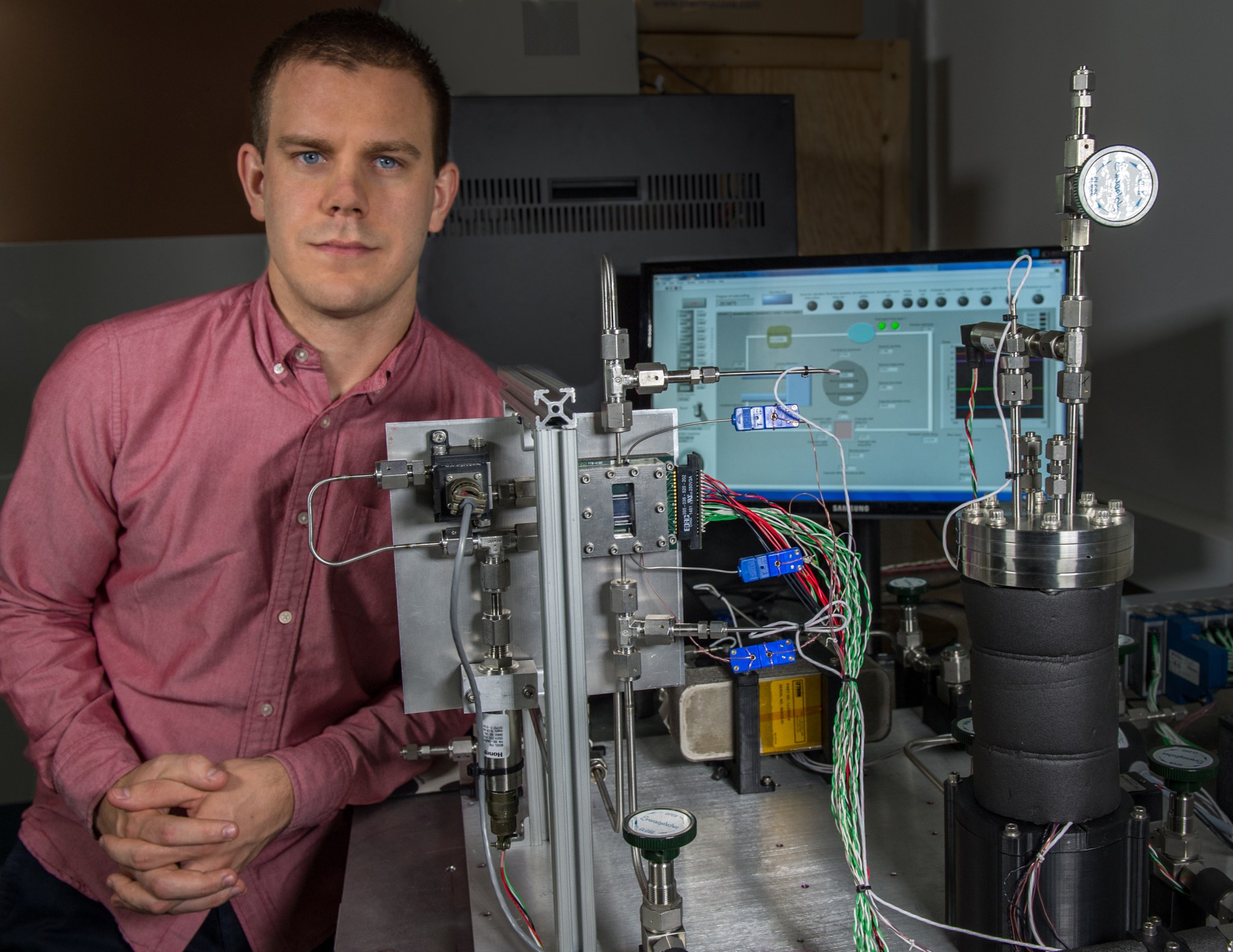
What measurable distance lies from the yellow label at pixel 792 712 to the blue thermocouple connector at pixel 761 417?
1.15ft

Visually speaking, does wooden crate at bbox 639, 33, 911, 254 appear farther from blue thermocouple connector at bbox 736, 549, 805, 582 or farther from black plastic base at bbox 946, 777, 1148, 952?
black plastic base at bbox 946, 777, 1148, 952

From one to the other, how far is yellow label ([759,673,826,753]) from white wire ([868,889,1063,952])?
0.23 metres

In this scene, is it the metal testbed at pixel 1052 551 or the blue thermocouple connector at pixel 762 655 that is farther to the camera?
the blue thermocouple connector at pixel 762 655

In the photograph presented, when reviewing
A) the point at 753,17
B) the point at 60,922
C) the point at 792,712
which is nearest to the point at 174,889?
the point at 60,922

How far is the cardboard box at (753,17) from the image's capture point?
1.99 m

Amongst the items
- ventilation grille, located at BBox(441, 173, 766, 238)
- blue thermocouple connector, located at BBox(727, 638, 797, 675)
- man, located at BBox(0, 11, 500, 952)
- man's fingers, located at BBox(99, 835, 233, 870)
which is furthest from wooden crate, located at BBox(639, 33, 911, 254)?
man's fingers, located at BBox(99, 835, 233, 870)

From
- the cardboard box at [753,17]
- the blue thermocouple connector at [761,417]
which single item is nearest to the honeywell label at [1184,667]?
the blue thermocouple connector at [761,417]

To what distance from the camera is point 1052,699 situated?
2.49ft

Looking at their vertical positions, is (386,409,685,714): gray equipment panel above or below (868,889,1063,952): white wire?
above

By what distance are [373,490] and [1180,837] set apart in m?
0.95

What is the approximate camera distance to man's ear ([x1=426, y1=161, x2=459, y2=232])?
1447 mm

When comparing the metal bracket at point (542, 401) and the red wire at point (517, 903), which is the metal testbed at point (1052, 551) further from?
the red wire at point (517, 903)

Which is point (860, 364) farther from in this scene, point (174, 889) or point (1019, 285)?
point (174, 889)

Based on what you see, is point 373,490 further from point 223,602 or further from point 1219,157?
point 1219,157
